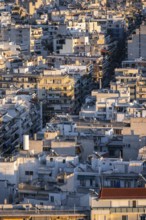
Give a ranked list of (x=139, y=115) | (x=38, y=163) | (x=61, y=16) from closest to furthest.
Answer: (x=38, y=163)
(x=139, y=115)
(x=61, y=16)

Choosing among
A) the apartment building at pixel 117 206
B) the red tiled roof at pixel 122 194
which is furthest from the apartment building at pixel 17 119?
the apartment building at pixel 117 206

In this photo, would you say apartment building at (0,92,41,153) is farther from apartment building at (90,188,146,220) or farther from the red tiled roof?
apartment building at (90,188,146,220)

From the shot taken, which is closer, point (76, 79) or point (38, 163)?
point (38, 163)

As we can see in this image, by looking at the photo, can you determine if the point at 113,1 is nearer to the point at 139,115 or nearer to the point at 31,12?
the point at 31,12

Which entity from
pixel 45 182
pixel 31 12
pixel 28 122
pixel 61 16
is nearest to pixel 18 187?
pixel 45 182

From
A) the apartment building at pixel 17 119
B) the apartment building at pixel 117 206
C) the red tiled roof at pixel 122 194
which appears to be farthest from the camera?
the apartment building at pixel 17 119

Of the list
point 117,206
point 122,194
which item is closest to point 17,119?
point 122,194

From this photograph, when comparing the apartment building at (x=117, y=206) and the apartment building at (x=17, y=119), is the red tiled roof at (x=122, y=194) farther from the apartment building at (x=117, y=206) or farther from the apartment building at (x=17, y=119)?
the apartment building at (x=17, y=119)

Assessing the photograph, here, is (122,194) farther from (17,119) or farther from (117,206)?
(17,119)

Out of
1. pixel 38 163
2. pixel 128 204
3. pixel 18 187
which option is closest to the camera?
pixel 128 204

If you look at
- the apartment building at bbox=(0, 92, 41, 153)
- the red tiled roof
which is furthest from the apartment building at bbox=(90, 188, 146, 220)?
the apartment building at bbox=(0, 92, 41, 153)
